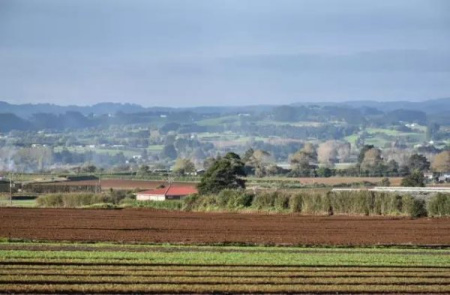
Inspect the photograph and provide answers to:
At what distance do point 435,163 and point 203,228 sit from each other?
119 metres

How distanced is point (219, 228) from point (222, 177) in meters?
36.2

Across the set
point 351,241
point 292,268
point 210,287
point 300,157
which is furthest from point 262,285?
point 300,157

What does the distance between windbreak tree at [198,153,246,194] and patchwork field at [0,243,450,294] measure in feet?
153

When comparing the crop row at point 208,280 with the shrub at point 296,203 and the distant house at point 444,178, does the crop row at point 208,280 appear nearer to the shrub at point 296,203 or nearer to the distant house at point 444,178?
the shrub at point 296,203

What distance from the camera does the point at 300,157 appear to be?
7136 inches

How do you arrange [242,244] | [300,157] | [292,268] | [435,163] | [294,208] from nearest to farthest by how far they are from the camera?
[292,268] < [242,244] < [294,208] < [435,163] < [300,157]

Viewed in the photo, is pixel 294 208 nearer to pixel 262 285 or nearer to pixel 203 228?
pixel 203 228

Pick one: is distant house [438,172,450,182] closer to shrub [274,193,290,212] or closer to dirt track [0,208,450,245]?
shrub [274,193,290,212]

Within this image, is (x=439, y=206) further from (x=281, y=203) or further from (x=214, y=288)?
(x=214, y=288)

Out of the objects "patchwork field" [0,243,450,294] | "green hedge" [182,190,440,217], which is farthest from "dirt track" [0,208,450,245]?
"patchwork field" [0,243,450,294]

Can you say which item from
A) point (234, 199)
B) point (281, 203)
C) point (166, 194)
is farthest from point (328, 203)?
point (166, 194)

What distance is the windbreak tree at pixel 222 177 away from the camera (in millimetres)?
85812

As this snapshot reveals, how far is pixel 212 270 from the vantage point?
2991cm

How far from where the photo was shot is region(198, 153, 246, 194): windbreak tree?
8581cm
